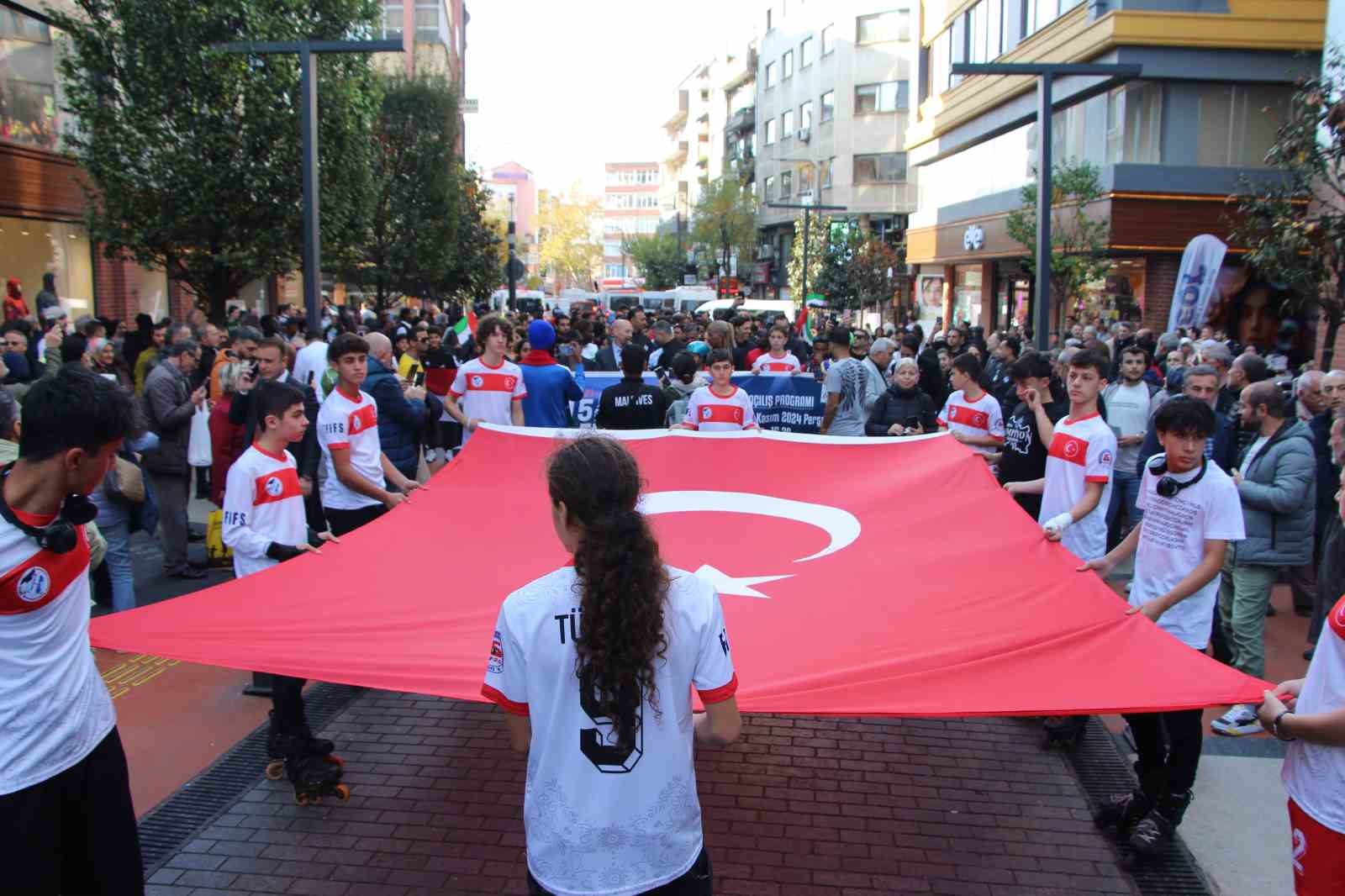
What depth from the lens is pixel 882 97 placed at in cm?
5938

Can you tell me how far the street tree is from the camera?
106562 mm

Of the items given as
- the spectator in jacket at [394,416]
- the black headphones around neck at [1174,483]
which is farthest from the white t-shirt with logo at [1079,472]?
the spectator in jacket at [394,416]

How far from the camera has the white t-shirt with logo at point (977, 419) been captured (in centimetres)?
812

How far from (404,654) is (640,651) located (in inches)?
75.2

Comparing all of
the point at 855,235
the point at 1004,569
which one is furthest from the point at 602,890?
the point at 855,235

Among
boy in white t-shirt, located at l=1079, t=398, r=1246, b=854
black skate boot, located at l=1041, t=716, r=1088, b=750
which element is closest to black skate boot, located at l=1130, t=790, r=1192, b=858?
boy in white t-shirt, located at l=1079, t=398, r=1246, b=854

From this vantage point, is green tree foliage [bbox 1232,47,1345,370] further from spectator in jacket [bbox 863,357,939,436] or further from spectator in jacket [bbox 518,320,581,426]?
spectator in jacket [bbox 518,320,581,426]

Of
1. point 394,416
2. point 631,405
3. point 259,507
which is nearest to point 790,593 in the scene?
point 259,507

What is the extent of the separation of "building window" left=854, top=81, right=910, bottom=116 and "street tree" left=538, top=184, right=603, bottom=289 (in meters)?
49.9

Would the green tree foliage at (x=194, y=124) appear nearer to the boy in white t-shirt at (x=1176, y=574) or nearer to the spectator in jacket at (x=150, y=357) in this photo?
the spectator in jacket at (x=150, y=357)

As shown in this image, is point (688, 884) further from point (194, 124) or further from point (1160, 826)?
point (194, 124)

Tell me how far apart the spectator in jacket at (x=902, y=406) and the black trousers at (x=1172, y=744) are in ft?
14.8

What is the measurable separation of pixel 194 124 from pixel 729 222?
172 feet

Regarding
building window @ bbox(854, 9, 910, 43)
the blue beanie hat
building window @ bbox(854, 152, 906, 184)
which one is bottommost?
the blue beanie hat
